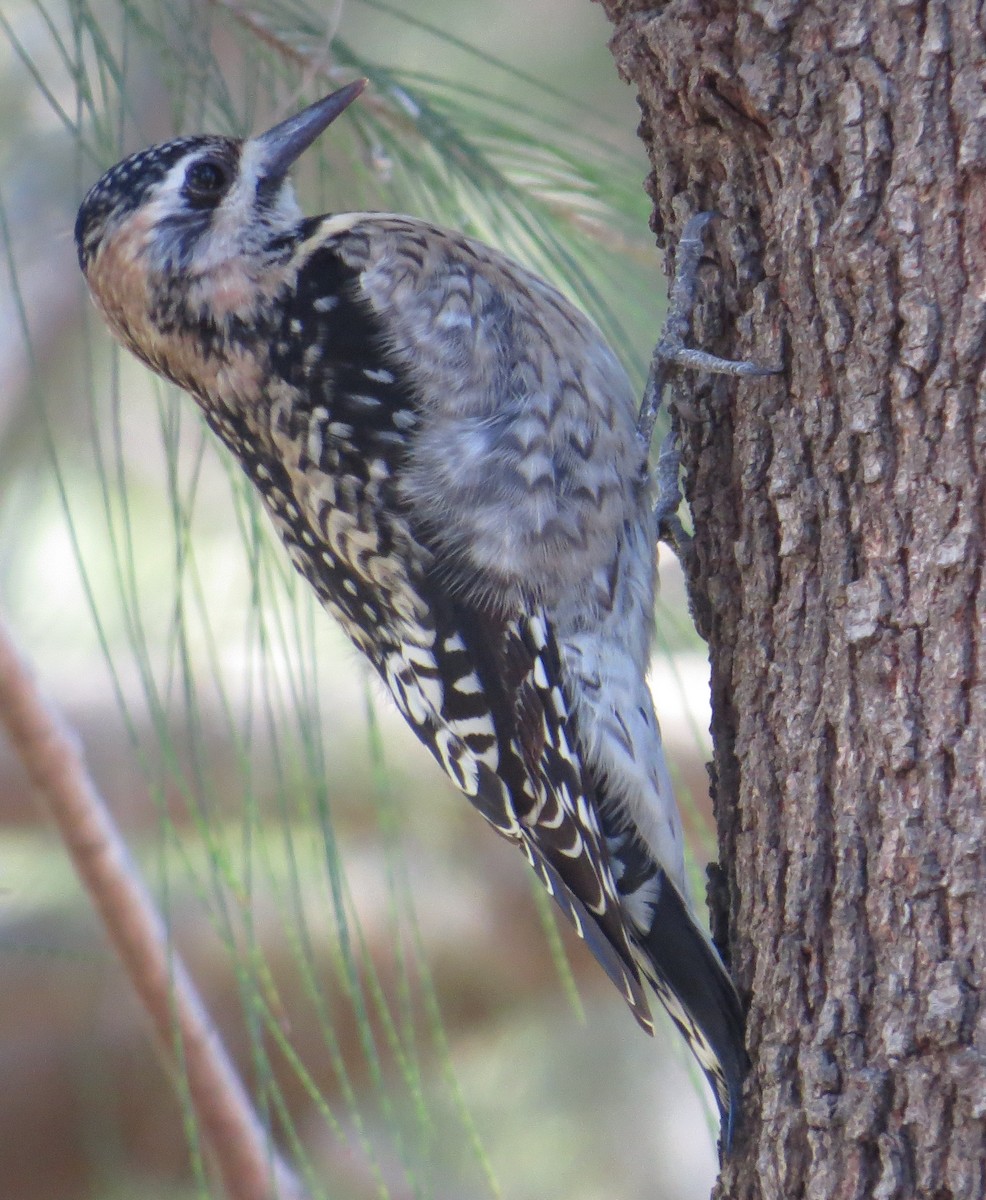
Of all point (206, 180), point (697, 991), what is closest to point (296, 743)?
point (697, 991)

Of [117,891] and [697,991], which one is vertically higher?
[117,891]

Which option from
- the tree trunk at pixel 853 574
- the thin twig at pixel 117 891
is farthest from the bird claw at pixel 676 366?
the thin twig at pixel 117 891

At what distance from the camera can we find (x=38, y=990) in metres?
2.96

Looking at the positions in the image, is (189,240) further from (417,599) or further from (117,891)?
(117,891)

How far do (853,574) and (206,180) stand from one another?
4.02 ft

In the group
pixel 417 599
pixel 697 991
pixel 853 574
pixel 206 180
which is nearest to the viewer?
pixel 853 574

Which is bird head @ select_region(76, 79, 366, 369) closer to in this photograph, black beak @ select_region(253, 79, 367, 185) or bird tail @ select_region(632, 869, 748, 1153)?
black beak @ select_region(253, 79, 367, 185)

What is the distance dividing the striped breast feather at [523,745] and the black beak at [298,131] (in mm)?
695

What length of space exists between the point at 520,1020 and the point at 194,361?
1982 millimetres

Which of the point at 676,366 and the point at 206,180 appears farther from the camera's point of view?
the point at 206,180

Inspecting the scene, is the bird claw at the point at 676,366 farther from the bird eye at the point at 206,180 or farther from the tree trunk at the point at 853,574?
the bird eye at the point at 206,180

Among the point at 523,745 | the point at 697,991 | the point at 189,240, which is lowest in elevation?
the point at 697,991

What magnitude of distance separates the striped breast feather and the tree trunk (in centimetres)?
32

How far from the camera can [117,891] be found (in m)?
1.97
